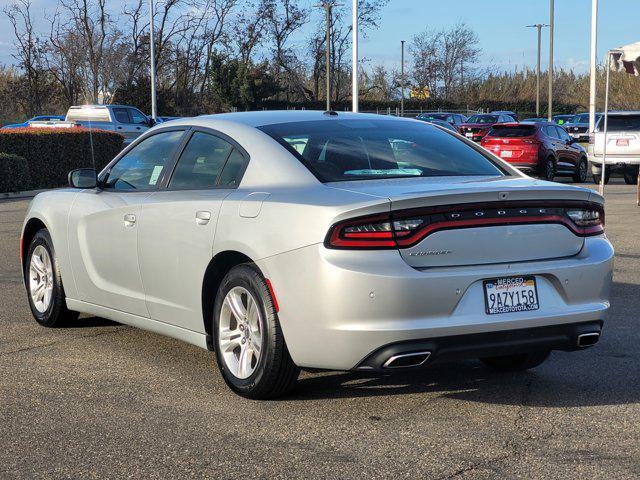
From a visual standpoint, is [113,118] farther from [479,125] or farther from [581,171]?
[581,171]

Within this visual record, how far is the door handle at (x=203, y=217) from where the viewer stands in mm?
5688

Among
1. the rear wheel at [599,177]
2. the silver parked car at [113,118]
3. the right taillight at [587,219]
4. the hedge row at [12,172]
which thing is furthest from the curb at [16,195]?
the right taillight at [587,219]

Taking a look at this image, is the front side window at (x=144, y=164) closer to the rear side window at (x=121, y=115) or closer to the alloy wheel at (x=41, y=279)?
the alloy wheel at (x=41, y=279)

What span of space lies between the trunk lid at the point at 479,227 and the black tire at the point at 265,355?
662 millimetres

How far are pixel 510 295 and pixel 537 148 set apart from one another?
71.3 feet

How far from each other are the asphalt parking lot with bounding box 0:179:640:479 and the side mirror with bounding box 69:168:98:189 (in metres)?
1.09

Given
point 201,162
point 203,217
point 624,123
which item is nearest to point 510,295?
point 203,217

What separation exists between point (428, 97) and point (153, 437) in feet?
253

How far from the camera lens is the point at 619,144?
25531 mm

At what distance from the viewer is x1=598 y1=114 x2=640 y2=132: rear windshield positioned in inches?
1004

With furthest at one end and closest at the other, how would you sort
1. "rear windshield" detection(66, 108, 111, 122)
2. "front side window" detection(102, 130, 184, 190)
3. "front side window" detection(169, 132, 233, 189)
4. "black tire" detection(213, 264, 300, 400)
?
"rear windshield" detection(66, 108, 111, 122) < "front side window" detection(102, 130, 184, 190) < "front side window" detection(169, 132, 233, 189) < "black tire" detection(213, 264, 300, 400)

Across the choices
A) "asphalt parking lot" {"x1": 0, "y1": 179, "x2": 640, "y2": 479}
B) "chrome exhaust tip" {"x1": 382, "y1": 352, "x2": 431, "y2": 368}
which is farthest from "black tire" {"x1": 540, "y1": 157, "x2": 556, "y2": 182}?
"chrome exhaust tip" {"x1": 382, "y1": 352, "x2": 431, "y2": 368}

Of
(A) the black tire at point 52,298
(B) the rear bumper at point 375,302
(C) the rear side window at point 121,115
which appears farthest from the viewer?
(C) the rear side window at point 121,115

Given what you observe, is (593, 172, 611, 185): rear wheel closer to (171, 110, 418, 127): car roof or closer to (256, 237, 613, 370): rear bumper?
(171, 110, 418, 127): car roof
